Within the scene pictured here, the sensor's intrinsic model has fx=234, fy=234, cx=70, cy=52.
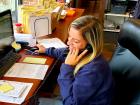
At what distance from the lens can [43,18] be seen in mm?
1994

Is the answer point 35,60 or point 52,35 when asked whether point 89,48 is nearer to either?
point 35,60

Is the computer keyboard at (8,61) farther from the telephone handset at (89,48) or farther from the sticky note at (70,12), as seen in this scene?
the sticky note at (70,12)

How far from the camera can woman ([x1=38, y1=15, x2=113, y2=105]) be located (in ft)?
3.79

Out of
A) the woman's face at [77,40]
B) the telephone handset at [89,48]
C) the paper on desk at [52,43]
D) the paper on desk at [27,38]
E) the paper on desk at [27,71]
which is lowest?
the paper on desk at [27,71]

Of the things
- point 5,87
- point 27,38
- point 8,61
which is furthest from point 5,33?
point 5,87

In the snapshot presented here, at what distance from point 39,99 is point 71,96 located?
15.7 inches

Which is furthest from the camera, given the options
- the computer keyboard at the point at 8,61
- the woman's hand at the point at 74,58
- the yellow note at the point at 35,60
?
the yellow note at the point at 35,60

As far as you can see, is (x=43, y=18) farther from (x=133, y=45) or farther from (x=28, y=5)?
(x=133, y=45)

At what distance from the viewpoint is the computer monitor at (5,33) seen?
149cm

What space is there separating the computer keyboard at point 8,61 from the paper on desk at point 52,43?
0.27m

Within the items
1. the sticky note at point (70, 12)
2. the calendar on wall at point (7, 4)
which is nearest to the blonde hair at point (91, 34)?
the calendar on wall at point (7, 4)

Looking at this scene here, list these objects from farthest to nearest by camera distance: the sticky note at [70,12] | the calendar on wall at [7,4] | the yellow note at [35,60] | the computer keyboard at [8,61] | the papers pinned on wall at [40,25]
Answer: the sticky note at [70,12] → the calendar on wall at [7,4] → the papers pinned on wall at [40,25] → the yellow note at [35,60] → the computer keyboard at [8,61]

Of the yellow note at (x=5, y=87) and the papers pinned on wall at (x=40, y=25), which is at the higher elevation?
the papers pinned on wall at (x=40, y=25)

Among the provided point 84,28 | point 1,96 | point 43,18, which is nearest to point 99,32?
point 84,28
